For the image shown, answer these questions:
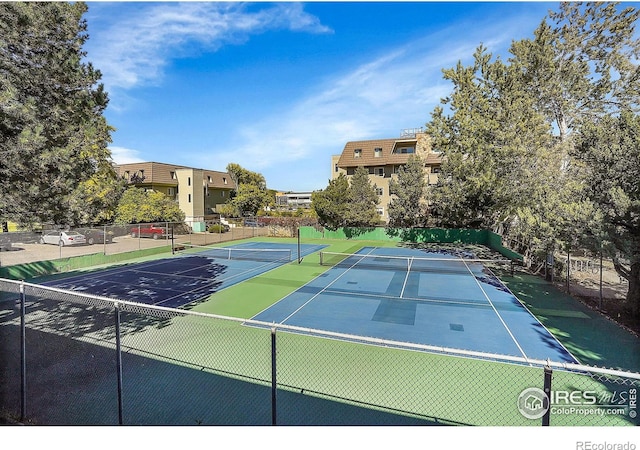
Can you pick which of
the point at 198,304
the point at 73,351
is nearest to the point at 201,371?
the point at 73,351

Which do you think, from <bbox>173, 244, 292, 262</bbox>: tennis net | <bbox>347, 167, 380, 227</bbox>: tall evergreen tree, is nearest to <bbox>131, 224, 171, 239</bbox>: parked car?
<bbox>173, 244, 292, 262</bbox>: tennis net

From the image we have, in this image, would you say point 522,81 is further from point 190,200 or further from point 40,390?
point 190,200

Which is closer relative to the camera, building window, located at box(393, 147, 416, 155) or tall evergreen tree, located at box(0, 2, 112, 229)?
tall evergreen tree, located at box(0, 2, 112, 229)

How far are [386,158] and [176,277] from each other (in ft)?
110

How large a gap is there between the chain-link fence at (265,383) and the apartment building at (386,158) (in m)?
35.4

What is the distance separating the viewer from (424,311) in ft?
43.4

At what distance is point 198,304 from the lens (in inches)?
552

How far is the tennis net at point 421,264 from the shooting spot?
22.2 meters

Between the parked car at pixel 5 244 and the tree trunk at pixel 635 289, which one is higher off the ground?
the parked car at pixel 5 244

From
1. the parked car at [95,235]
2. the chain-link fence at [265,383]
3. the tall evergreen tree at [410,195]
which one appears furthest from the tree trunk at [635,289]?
the parked car at [95,235]

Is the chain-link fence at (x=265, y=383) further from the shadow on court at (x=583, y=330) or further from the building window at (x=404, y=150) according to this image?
the building window at (x=404, y=150)

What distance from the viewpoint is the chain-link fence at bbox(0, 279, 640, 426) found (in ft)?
19.7

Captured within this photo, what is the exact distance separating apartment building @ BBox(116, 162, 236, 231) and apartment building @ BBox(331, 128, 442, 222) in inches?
844

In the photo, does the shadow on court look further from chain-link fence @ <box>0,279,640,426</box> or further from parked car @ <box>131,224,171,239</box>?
parked car @ <box>131,224,171,239</box>
